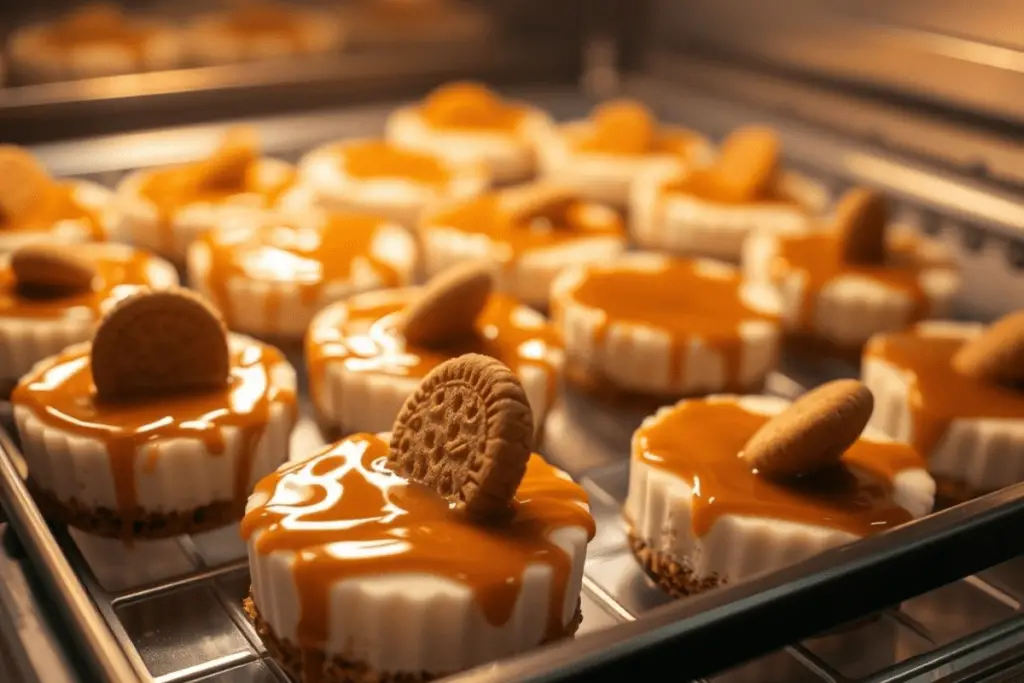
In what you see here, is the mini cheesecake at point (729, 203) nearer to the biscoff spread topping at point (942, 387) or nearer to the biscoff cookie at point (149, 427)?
the biscoff spread topping at point (942, 387)

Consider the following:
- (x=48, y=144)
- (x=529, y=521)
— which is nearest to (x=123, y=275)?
(x=48, y=144)

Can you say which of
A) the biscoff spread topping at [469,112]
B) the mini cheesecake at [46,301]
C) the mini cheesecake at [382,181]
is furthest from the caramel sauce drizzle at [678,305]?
the biscoff spread topping at [469,112]

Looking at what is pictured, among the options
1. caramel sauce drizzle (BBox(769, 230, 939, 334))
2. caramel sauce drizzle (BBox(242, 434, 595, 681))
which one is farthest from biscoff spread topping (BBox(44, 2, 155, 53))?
caramel sauce drizzle (BBox(242, 434, 595, 681))

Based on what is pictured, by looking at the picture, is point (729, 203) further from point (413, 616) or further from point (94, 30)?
point (94, 30)

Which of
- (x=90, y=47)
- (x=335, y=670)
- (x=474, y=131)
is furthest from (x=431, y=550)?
(x=90, y=47)

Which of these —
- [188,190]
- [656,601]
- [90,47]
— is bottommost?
[656,601]

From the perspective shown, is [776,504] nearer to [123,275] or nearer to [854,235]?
[854,235]

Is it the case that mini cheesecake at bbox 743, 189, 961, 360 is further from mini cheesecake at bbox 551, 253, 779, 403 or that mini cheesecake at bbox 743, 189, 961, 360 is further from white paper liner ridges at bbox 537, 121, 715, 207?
white paper liner ridges at bbox 537, 121, 715, 207
